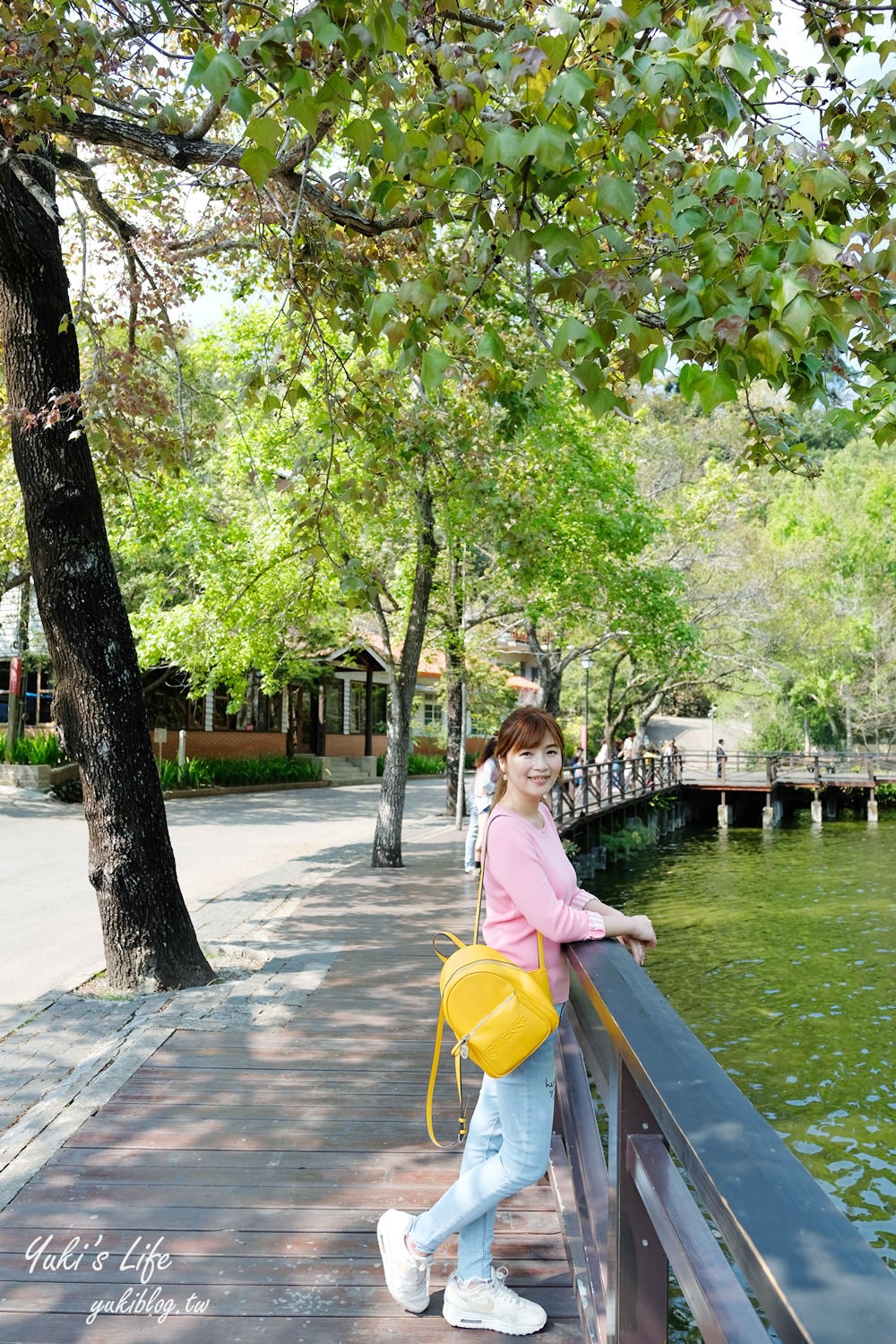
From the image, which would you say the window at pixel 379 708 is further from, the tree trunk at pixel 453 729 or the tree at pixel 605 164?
the tree at pixel 605 164

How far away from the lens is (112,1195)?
3994 millimetres

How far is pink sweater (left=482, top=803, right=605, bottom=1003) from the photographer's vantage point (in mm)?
3086

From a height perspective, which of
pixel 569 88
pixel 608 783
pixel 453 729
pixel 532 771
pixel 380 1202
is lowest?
pixel 380 1202

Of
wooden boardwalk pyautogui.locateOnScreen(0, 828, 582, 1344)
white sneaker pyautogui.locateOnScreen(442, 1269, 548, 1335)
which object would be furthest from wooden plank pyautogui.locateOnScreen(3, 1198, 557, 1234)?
white sneaker pyautogui.locateOnScreen(442, 1269, 548, 1335)

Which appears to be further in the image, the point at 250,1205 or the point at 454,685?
the point at 454,685

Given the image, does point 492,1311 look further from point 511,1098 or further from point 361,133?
point 361,133

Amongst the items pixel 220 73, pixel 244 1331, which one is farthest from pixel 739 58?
pixel 244 1331

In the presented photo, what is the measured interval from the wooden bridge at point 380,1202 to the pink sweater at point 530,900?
0.09 metres

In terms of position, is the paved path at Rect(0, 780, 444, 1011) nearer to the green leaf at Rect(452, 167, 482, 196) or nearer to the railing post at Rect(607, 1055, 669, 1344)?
the railing post at Rect(607, 1055, 669, 1344)

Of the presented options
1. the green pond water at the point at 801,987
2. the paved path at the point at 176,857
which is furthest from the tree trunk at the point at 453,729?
the green pond water at the point at 801,987

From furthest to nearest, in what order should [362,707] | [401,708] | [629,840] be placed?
[362,707], [629,840], [401,708]

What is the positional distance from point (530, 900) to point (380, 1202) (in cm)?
164

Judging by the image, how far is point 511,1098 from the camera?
311 cm

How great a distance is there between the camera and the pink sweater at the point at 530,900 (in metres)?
3.09
